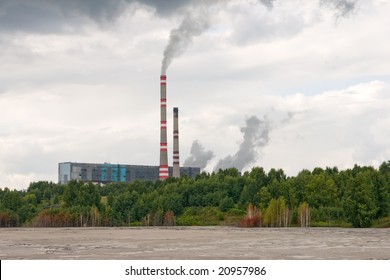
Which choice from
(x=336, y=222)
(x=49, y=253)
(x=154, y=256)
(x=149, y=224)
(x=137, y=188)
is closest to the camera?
(x=154, y=256)

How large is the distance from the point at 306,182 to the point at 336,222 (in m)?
15.5

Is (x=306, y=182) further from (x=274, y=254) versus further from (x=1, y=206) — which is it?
(x=274, y=254)

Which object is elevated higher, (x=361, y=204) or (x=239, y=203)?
(x=239, y=203)

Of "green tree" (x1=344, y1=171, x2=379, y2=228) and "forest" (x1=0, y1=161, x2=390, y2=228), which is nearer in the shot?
"green tree" (x1=344, y1=171, x2=379, y2=228)

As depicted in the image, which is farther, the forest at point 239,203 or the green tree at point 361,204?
the forest at point 239,203

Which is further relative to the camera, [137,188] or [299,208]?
[137,188]

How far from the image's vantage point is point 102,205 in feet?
593

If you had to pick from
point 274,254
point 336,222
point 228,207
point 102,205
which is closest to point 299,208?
point 336,222

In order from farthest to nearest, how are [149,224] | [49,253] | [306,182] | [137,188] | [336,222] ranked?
[137,188]
[149,224]
[306,182]
[336,222]
[49,253]

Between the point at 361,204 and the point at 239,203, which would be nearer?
the point at 361,204

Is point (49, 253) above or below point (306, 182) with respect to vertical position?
below

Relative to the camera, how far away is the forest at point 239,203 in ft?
448

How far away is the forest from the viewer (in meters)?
137

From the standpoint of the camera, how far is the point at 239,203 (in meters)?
171
